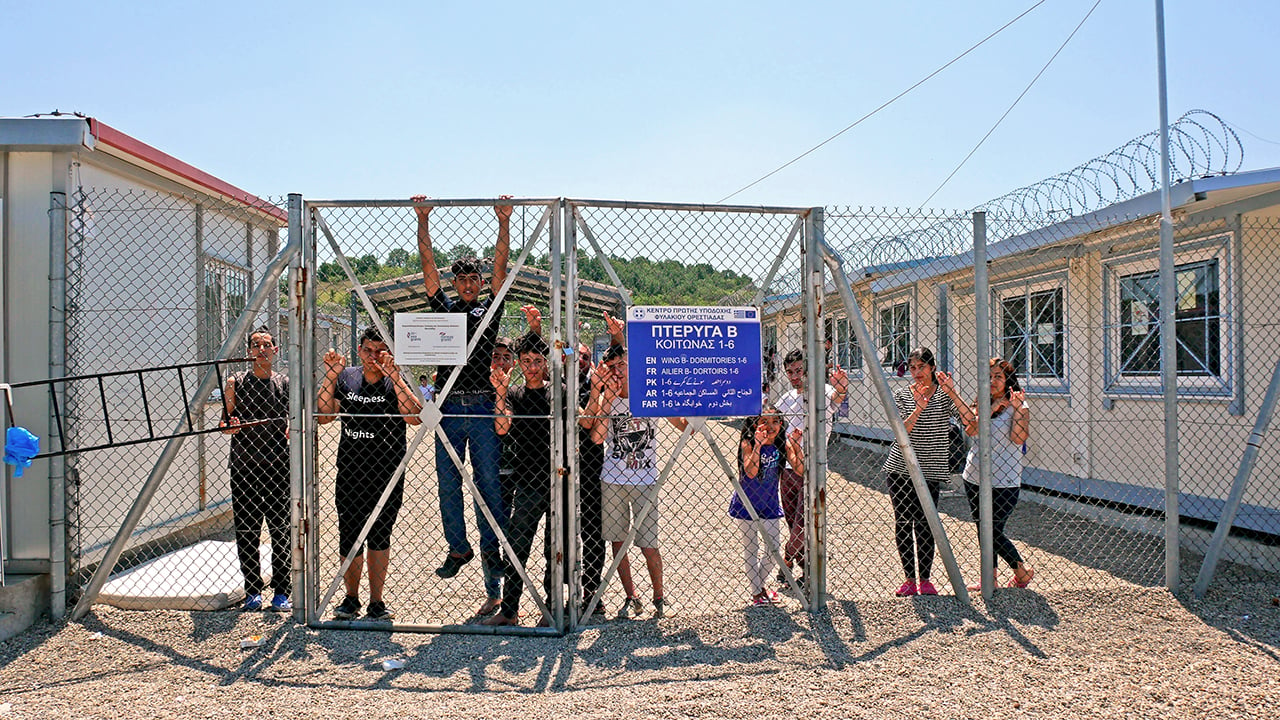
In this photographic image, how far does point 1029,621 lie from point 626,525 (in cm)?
237

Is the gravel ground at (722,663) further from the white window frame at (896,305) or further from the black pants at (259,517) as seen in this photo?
the white window frame at (896,305)

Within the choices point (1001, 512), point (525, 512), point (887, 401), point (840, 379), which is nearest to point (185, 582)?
point (525, 512)

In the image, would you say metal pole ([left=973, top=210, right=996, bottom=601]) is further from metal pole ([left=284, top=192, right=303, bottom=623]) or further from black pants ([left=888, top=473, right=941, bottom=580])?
metal pole ([left=284, top=192, right=303, bottom=623])

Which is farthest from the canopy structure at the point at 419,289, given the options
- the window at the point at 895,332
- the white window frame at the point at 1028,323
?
the window at the point at 895,332

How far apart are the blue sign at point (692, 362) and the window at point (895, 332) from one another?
8585 millimetres

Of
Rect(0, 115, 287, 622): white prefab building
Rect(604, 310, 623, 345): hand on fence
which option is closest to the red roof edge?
Rect(0, 115, 287, 622): white prefab building

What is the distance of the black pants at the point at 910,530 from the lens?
5.20m

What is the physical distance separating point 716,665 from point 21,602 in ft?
12.5

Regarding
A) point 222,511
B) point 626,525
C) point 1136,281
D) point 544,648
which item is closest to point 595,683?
point 544,648

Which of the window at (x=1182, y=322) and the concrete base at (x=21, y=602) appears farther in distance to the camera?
the window at (x=1182, y=322)

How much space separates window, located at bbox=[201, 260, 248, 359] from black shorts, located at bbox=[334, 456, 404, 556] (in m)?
2.52

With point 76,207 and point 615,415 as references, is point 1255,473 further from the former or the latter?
point 76,207

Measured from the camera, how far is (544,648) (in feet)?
14.0

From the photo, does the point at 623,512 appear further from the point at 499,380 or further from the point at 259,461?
the point at 259,461
